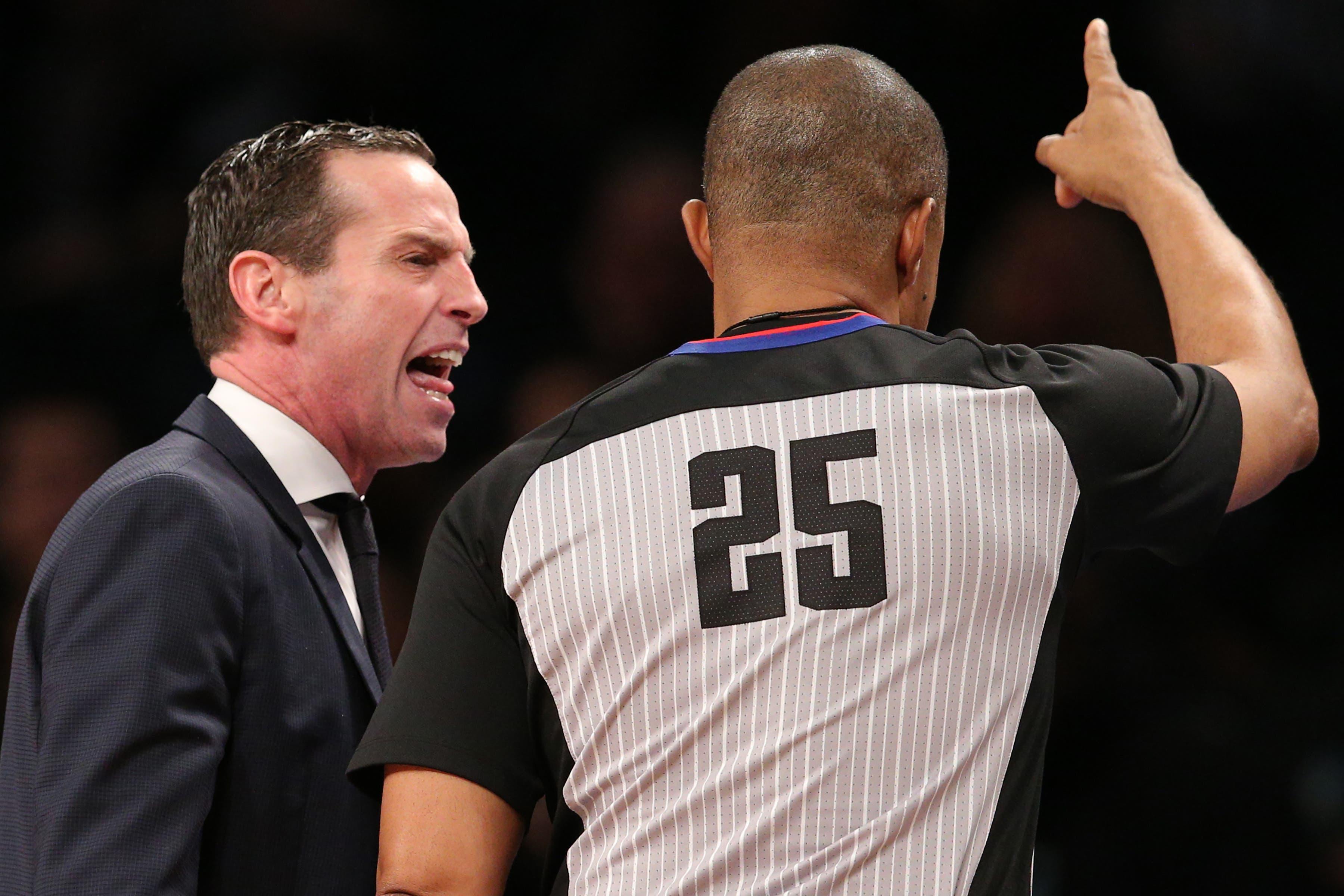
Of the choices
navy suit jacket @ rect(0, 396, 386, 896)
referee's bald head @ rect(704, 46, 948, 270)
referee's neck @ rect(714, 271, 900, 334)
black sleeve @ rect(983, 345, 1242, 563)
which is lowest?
navy suit jacket @ rect(0, 396, 386, 896)

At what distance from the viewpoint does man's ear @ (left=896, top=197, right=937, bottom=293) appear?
4.58 ft

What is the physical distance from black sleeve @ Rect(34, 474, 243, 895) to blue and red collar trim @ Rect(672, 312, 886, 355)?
2.00 ft

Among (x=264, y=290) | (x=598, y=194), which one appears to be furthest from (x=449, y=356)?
(x=598, y=194)

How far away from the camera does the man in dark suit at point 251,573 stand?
4.68 ft

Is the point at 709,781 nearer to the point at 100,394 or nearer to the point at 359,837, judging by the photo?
the point at 359,837

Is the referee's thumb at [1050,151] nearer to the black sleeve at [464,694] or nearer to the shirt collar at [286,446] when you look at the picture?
the black sleeve at [464,694]

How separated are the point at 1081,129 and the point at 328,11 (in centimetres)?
228

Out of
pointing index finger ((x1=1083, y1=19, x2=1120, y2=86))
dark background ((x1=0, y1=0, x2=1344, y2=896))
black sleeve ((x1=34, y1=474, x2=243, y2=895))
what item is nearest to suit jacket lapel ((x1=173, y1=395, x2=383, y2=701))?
black sleeve ((x1=34, y1=474, x2=243, y2=895))

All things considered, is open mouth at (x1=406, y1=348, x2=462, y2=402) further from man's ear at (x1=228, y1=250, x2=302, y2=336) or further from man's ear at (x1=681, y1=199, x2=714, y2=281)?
man's ear at (x1=681, y1=199, x2=714, y2=281)

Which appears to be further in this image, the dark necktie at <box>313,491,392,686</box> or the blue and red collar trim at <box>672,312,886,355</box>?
the dark necktie at <box>313,491,392,686</box>

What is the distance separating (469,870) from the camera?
4.26 feet

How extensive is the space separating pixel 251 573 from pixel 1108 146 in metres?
1.16

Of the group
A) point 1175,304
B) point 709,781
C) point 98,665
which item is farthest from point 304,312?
point 1175,304

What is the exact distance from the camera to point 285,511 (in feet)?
5.65
